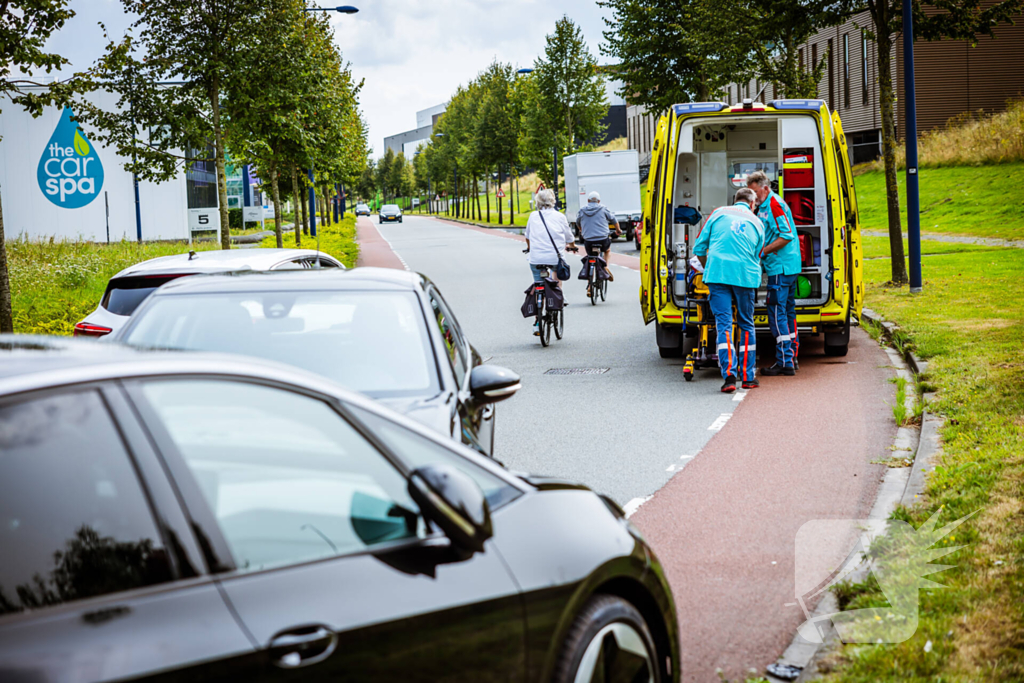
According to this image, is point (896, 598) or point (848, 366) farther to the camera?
point (848, 366)

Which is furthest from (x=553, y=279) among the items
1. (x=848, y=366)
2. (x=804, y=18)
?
(x=804, y=18)

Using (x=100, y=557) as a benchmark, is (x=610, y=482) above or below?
below

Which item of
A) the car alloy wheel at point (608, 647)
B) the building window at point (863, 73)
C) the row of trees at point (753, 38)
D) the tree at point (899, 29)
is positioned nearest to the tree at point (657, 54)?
the row of trees at point (753, 38)

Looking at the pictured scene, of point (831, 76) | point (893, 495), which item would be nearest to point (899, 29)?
point (893, 495)

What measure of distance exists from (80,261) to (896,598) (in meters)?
17.4

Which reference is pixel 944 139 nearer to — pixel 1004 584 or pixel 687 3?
pixel 687 3

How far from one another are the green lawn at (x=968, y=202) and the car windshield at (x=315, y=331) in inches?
916

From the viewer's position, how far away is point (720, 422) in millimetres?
8789

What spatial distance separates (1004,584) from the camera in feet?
14.5

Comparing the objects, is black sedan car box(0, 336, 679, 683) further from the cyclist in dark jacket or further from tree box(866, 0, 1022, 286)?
tree box(866, 0, 1022, 286)

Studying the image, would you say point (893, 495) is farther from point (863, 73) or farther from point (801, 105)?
point (863, 73)

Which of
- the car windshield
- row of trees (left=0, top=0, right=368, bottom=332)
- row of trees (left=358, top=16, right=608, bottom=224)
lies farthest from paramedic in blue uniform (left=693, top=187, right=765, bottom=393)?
row of trees (left=358, top=16, right=608, bottom=224)

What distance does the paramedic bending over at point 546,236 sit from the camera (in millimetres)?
13672

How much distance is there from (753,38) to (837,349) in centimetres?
1146
